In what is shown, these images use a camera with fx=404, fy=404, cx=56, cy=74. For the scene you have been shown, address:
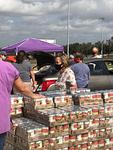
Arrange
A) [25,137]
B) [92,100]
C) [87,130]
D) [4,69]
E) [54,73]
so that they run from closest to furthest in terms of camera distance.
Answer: [4,69] < [25,137] < [87,130] < [92,100] < [54,73]

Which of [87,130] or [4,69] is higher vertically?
[4,69]

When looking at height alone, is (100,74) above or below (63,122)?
below

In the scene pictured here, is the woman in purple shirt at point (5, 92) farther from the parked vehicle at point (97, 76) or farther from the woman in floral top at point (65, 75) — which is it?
the parked vehicle at point (97, 76)

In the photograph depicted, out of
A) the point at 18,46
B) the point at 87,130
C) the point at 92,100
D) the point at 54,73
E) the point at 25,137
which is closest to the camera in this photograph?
the point at 25,137

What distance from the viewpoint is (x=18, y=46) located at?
20500 mm

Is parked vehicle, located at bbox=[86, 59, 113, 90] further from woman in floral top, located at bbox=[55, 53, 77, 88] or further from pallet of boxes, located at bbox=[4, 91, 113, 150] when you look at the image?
pallet of boxes, located at bbox=[4, 91, 113, 150]

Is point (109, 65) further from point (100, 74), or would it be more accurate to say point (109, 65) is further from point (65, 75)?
point (65, 75)

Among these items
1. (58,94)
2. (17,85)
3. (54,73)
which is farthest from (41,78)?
(17,85)

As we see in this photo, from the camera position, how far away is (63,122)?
5332mm

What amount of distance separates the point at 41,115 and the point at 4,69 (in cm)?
151

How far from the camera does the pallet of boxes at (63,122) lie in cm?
524

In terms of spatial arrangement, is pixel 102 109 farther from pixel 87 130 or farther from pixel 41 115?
pixel 41 115

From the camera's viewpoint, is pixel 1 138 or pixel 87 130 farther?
pixel 87 130

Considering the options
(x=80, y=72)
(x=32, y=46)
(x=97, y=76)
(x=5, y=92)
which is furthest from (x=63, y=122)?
(x=32, y=46)
